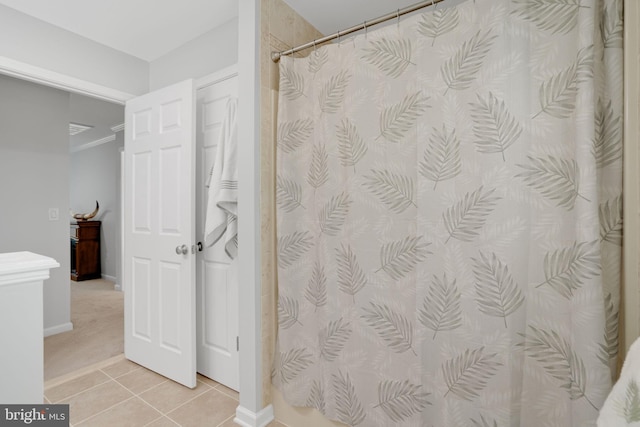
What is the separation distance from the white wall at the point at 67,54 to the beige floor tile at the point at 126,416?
2160mm

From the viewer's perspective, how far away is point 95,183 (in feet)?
18.0

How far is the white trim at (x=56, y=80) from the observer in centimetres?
187

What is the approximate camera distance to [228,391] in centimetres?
206

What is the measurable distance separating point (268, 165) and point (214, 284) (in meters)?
0.96

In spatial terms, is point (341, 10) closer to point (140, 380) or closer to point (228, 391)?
point (228, 391)

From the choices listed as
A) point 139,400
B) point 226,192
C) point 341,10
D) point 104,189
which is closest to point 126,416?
point 139,400

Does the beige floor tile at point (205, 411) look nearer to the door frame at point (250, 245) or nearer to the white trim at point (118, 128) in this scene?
the door frame at point (250, 245)

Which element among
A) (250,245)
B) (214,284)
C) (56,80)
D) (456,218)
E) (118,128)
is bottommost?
(214,284)

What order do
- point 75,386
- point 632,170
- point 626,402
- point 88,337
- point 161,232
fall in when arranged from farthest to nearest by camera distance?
1. point 88,337
2. point 161,232
3. point 75,386
4. point 632,170
5. point 626,402

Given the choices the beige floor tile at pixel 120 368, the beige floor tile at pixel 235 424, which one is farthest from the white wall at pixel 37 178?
the beige floor tile at pixel 235 424

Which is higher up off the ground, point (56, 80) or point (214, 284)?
point (56, 80)

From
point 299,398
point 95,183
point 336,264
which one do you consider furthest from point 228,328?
point 95,183

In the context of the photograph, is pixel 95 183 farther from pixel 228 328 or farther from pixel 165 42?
pixel 228 328

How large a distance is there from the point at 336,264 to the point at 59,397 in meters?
1.98
